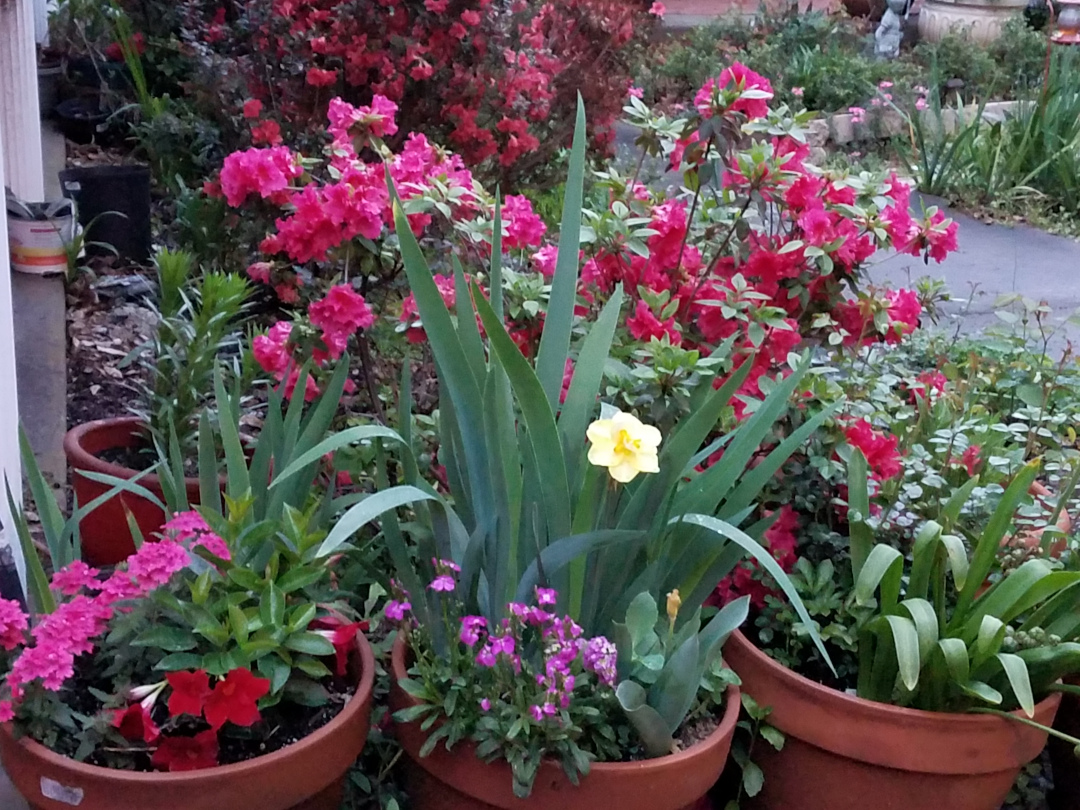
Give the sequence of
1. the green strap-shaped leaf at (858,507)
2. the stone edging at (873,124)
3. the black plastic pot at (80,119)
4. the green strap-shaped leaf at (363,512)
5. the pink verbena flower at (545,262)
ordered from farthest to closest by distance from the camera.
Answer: the stone edging at (873,124) < the black plastic pot at (80,119) < the pink verbena flower at (545,262) < the green strap-shaped leaf at (858,507) < the green strap-shaped leaf at (363,512)

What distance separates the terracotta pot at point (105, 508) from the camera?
2113mm

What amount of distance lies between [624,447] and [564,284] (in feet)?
1.15

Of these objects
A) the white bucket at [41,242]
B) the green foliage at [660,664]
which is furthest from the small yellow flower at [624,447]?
the white bucket at [41,242]

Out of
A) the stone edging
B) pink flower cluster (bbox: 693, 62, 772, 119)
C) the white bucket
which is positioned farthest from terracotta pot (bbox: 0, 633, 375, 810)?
the stone edging

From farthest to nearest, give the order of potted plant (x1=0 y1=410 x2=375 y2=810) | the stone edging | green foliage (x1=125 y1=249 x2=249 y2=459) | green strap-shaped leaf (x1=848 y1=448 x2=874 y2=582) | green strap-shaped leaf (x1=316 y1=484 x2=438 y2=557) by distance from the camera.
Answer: the stone edging < green foliage (x1=125 y1=249 x2=249 y2=459) < green strap-shaped leaf (x1=848 y1=448 x2=874 y2=582) < potted plant (x1=0 y1=410 x2=375 y2=810) < green strap-shaped leaf (x1=316 y1=484 x2=438 y2=557)

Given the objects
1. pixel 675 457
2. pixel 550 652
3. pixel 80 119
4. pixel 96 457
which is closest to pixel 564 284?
pixel 675 457

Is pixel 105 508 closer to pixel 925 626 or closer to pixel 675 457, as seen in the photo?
pixel 675 457

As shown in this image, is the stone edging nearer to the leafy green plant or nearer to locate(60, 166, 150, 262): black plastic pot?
locate(60, 166, 150, 262): black plastic pot

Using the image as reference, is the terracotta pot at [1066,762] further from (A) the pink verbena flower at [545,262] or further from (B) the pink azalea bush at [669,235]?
(A) the pink verbena flower at [545,262]

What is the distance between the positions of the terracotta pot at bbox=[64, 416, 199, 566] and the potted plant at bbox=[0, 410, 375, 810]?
54 cm

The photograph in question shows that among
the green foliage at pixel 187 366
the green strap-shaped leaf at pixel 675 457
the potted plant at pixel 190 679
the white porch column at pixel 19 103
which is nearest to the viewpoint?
the potted plant at pixel 190 679

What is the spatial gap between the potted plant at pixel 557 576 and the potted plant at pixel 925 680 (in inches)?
6.8

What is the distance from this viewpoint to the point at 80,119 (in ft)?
15.4

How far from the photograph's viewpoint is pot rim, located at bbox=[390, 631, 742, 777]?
1.43 m
